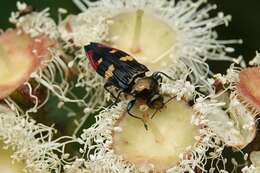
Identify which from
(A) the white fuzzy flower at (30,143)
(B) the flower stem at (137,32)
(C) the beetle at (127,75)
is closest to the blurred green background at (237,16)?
(B) the flower stem at (137,32)

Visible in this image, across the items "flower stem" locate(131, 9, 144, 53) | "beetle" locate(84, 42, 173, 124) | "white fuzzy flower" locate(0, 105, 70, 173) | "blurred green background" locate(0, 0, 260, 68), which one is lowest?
"white fuzzy flower" locate(0, 105, 70, 173)

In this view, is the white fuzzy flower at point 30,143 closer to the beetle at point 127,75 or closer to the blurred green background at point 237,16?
the beetle at point 127,75

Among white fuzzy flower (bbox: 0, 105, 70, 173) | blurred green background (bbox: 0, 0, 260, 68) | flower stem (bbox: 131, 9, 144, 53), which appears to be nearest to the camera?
white fuzzy flower (bbox: 0, 105, 70, 173)

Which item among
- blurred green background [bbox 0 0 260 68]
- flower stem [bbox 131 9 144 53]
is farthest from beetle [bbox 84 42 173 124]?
blurred green background [bbox 0 0 260 68]

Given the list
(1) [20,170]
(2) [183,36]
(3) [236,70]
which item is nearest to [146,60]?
(2) [183,36]

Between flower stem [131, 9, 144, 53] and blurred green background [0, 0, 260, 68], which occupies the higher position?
blurred green background [0, 0, 260, 68]

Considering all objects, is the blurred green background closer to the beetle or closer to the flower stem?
the flower stem

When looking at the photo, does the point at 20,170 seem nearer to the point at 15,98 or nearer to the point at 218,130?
the point at 15,98

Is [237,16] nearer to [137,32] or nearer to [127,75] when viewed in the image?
[137,32]

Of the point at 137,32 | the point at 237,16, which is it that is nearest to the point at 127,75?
the point at 137,32
